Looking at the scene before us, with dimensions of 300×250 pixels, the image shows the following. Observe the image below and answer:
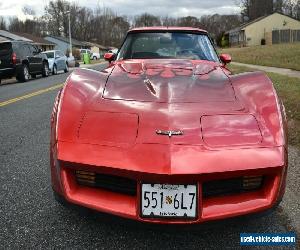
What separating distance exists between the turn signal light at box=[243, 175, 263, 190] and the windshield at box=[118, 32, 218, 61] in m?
2.26

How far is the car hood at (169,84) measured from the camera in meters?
2.99

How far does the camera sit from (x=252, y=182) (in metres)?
2.48

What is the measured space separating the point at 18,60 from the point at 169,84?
1571 cm

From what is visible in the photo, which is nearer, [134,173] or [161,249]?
[134,173]

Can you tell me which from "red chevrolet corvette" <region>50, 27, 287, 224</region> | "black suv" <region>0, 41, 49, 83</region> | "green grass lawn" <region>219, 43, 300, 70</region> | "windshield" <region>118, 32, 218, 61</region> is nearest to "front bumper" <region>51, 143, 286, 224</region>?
"red chevrolet corvette" <region>50, 27, 287, 224</region>

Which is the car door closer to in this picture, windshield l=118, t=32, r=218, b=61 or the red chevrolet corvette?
windshield l=118, t=32, r=218, b=61

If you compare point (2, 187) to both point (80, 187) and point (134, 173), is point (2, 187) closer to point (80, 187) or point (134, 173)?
point (80, 187)

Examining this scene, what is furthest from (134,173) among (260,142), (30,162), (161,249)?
(30,162)

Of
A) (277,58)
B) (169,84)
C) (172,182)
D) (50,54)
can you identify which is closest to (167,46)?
(169,84)

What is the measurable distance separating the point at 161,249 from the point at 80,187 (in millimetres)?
637

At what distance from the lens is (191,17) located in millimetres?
98875

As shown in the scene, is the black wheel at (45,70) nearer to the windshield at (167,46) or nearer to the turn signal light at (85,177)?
the windshield at (167,46)

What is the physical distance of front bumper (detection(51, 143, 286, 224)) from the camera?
2.33 meters

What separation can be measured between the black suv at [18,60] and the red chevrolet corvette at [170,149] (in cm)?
1522
